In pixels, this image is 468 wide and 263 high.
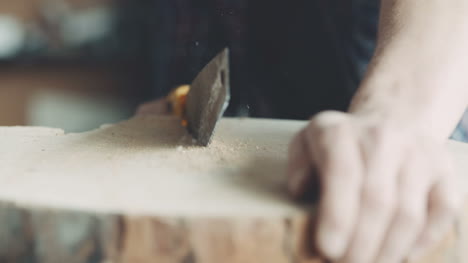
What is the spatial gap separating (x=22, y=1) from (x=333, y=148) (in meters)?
2.46

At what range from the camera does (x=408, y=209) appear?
1.16 ft

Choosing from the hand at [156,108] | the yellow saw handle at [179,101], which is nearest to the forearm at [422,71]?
the yellow saw handle at [179,101]

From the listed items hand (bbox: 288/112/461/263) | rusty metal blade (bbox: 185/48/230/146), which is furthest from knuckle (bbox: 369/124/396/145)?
rusty metal blade (bbox: 185/48/230/146)

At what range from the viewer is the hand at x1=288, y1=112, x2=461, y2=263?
0.35m

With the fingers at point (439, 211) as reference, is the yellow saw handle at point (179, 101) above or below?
below

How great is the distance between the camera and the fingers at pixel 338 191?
13.8 inches

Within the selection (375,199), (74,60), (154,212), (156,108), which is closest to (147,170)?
(154,212)

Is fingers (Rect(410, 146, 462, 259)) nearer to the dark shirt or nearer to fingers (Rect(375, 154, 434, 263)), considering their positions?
fingers (Rect(375, 154, 434, 263))

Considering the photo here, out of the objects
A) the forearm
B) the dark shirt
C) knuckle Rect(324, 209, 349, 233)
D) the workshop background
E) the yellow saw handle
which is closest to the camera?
knuckle Rect(324, 209, 349, 233)

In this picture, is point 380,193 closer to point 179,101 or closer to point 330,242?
point 330,242

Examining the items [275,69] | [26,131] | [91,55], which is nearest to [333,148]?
[26,131]

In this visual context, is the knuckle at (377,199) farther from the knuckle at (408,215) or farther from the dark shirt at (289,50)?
the dark shirt at (289,50)

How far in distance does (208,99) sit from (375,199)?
26 cm

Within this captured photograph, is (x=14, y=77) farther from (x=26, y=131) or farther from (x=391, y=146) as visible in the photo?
(x=391, y=146)
